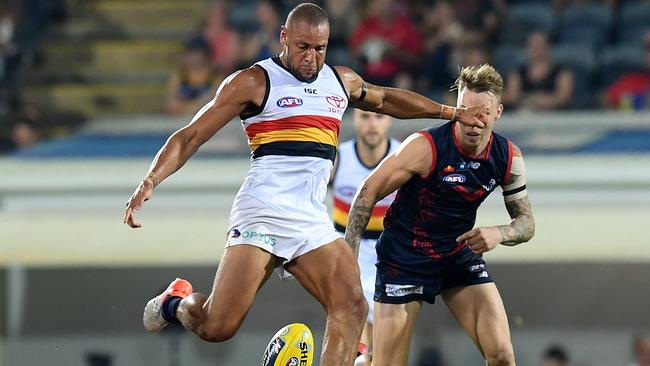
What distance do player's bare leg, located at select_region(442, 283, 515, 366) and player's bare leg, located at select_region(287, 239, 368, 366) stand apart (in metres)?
0.62

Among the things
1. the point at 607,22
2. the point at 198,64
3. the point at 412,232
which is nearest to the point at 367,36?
the point at 198,64

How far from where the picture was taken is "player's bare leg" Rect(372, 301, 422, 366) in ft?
20.7

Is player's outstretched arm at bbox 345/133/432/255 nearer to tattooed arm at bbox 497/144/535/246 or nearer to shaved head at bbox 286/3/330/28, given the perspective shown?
tattooed arm at bbox 497/144/535/246

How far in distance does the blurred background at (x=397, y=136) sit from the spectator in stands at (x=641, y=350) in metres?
0.01

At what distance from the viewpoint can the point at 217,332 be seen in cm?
605

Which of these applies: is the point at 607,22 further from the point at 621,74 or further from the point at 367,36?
the point at 367,36

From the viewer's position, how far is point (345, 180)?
7.39 meters

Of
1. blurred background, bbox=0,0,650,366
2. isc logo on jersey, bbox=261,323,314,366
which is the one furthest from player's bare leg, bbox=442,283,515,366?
blurred background, bbox=0,0,650,366

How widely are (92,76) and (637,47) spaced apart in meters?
5.47

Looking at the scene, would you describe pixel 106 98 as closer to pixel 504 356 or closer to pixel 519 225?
pixel 519 225

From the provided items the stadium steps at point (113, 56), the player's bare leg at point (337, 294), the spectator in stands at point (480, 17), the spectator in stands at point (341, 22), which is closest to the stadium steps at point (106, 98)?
the stadium steps at point (113, 56)

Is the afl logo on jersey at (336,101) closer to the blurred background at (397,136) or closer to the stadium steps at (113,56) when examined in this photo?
the blurred background at (397,136)

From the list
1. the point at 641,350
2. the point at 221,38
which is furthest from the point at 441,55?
the point at 641,350

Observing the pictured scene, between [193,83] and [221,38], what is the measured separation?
0.66 m
